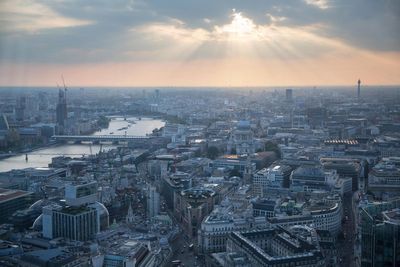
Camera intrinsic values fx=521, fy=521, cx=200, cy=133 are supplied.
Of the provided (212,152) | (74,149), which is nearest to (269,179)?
(212,152)

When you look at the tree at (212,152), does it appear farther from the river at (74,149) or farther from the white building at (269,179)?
the river at (74,149)

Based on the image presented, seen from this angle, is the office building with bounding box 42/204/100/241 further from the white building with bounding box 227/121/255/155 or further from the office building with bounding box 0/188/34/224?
the white building with bounding box 227/121/255/155

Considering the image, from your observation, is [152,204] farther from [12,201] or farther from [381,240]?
[381,240]

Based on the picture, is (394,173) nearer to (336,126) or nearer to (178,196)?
(178,196)

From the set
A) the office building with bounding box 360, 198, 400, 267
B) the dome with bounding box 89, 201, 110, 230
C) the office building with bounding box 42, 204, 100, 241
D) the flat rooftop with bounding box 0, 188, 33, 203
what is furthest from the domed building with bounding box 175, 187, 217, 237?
the office building with bounding box 360, 198, 400, 267

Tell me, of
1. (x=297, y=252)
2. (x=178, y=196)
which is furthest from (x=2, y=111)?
(x=297, y=252)
